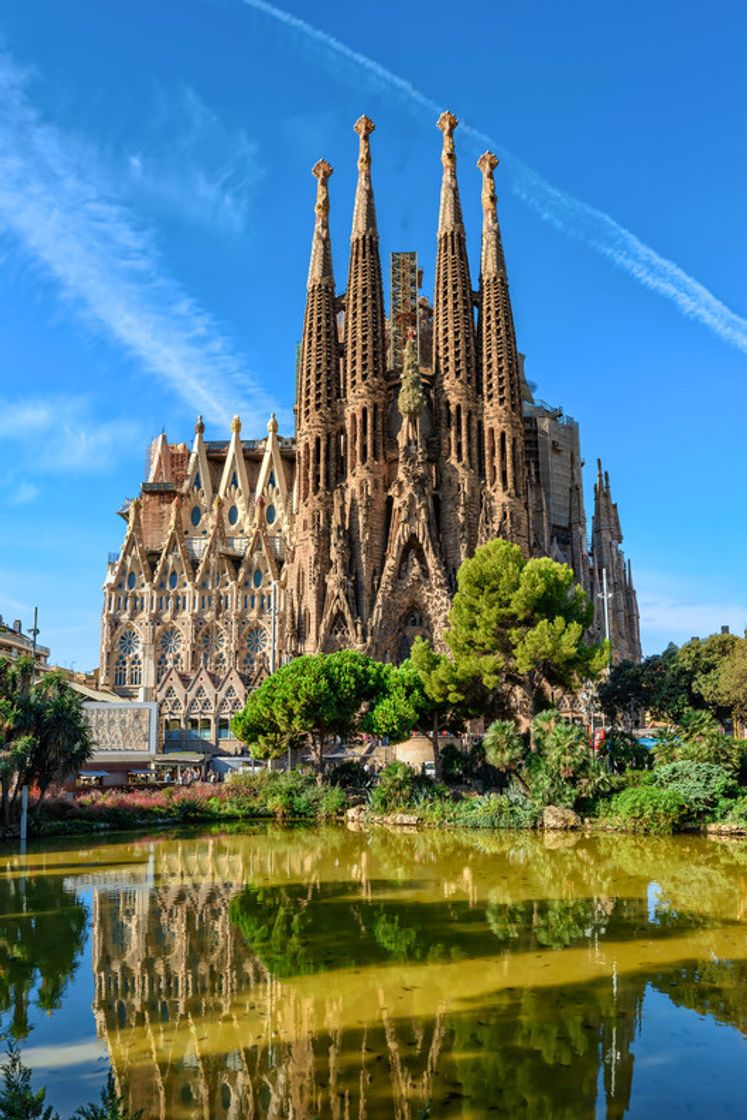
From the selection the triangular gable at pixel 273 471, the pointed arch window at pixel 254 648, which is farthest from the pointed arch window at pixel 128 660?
the triangular gable at pixel 273 471

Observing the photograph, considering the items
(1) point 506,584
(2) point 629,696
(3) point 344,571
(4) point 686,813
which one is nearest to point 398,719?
(1) point 506,584

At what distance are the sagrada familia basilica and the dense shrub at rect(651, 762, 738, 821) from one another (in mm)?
18515

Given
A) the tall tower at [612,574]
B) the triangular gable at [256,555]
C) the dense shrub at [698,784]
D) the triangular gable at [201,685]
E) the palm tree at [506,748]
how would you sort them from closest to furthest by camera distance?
1. the dense shrub at [698,784]
2. the palm tree at [506,748]
3. the triangular gable at [201,685]
4. the triangular gable at [256,555]
5. the tall tower at [612,574]

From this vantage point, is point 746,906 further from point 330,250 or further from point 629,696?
point 330,250

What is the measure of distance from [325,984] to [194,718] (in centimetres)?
3818

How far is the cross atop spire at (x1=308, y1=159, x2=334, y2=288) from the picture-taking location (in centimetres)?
5072

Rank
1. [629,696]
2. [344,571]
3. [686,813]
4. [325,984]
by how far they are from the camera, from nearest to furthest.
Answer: [325,984], [686,813], [629,696], [344,571]

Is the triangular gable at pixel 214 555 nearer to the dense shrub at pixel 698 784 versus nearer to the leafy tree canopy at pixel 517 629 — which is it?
the leafy tree canopy at pixel 517 629

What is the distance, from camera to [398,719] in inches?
1177

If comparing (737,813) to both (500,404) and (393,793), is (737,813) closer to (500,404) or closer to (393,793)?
(393,793)

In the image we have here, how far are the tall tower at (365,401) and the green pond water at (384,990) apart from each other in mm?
28739

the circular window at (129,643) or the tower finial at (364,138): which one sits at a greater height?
the tower finial at (364,138)

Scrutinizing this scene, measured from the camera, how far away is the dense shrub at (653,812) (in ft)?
76.3

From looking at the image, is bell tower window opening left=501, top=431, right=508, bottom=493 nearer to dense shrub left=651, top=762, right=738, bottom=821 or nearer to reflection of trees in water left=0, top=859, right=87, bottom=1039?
dense shrub left=651, top=762, right=738, bottom=821
